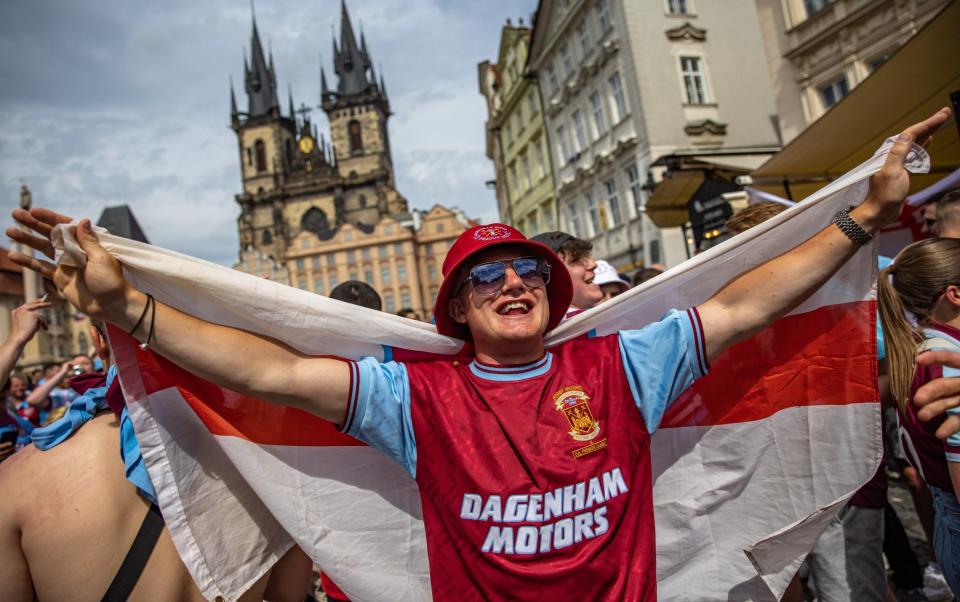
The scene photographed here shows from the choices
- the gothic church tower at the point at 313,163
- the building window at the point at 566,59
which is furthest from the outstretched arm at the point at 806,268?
the gothic church tower at the point at 313,163

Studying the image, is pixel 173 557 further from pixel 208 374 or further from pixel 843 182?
pixel 843 182

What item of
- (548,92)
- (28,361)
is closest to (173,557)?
(548,92)

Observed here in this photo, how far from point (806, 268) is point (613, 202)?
69.7ft

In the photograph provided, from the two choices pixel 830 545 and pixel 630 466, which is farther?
pixel 830 545

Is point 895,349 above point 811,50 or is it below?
below

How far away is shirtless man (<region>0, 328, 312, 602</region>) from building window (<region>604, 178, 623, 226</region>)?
21.3 meters

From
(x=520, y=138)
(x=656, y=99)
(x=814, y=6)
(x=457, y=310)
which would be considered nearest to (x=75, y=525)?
(x=457, y=310)

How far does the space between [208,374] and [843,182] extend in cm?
217

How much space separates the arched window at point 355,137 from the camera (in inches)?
3664

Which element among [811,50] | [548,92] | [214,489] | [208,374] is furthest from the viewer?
[548,92]

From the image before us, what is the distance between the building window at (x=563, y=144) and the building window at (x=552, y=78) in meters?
1.77

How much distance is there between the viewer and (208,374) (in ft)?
5.68

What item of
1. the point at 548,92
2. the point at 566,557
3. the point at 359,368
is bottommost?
the point at 566,557

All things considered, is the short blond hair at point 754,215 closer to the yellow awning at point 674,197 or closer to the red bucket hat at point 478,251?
the red bucket hat at point 478,251
